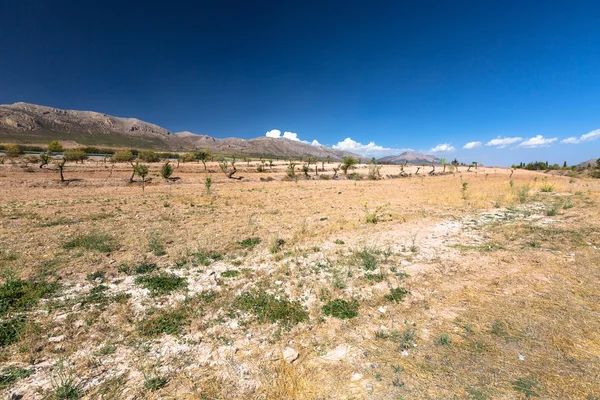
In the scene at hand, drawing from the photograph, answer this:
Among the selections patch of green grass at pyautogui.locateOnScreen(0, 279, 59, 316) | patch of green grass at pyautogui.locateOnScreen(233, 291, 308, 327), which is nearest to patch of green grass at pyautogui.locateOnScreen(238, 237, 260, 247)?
patch of green grass at pyautogui.locateOnScreen(233, 291, 308, 327)

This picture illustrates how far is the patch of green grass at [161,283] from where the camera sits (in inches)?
250

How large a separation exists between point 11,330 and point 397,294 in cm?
814

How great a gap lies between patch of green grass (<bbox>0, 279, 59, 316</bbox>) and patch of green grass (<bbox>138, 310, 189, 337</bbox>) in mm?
2917

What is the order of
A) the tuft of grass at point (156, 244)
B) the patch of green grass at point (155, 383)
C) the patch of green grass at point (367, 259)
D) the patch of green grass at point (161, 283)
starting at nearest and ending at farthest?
the patch of green grass at point (155, 383), the patch of green grass at point (161, 283), the patch of green grass at point (367, 259), the tuft of grass at point (156, 244)

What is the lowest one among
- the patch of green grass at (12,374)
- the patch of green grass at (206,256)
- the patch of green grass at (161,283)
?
the patch of green grass at (12,374)

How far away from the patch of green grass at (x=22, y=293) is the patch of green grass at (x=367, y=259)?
8.45m

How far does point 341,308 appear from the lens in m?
5.61

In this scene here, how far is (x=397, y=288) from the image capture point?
20.9 feet

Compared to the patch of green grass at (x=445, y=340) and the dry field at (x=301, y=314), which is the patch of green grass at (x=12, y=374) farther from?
the patch of green grass at (x=445, y=340)

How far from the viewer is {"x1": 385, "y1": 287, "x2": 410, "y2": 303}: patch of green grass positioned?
593cm

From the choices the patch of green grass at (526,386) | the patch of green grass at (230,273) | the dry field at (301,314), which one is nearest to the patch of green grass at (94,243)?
the dry field at (301,314)

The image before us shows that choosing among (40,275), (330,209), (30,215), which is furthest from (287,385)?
(30,215)

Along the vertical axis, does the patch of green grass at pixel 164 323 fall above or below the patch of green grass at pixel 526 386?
below

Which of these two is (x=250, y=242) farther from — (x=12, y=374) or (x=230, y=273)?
(x=12, y=374)
